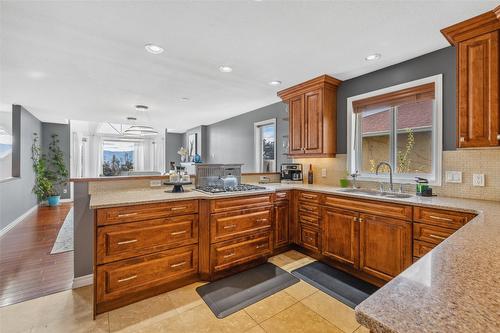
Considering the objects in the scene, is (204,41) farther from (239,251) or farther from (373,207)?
(373,207)

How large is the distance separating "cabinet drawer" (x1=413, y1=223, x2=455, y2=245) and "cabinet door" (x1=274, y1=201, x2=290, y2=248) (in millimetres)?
1455

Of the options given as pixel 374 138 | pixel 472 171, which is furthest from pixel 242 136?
pixel 472 171

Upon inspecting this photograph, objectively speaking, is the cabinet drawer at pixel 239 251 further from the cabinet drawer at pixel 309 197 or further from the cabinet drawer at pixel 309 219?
the cabinet drawer at pixel 309 197

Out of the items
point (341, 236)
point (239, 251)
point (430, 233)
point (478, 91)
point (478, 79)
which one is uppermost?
point (478, 79)

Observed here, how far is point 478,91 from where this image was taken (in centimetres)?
193

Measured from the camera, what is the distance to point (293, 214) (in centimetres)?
317

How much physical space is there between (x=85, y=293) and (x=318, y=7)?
321cm

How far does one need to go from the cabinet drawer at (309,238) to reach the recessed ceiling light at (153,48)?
2.64 metres

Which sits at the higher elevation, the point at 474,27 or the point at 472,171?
the point at 474,27

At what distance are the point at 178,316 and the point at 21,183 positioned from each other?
5.28m

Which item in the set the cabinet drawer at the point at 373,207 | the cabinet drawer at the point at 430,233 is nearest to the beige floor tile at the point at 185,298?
the cabinet drawer at the point at 373,207

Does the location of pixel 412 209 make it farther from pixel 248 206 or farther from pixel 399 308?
pixel 399 308

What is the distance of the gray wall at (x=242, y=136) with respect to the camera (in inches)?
175

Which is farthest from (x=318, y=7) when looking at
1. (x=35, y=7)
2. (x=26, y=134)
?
(x=26, y=134)
